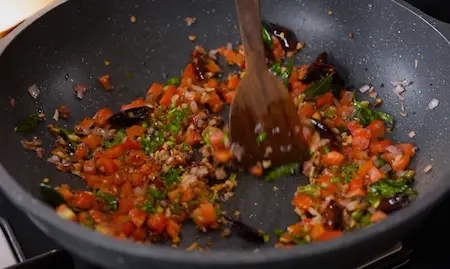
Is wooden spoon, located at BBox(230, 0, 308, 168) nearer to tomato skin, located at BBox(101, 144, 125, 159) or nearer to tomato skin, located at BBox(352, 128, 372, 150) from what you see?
tomato skin, located at BBox(352, 128, 372, 150)

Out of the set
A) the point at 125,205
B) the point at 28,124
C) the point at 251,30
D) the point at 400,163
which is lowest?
the point at 400,163

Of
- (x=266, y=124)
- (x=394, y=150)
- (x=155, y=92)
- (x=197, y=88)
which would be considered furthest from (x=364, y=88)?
(x=155, y=92)

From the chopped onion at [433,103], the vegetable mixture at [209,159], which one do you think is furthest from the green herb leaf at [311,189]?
the chopped onion at [433,103]

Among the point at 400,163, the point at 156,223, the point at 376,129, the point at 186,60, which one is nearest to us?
the point at 156,223

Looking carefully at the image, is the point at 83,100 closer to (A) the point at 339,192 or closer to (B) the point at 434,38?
(A) the point at 339,192

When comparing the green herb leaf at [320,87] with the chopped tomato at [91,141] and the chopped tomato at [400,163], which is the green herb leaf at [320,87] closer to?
the chopped tomato at [400,163]

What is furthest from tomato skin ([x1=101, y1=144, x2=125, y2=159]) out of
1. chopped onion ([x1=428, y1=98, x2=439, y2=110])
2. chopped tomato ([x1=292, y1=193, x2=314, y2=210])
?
chopped onion ([x1=428, y1=98, x2=439, y2=110])

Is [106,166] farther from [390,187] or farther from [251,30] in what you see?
[390,187]

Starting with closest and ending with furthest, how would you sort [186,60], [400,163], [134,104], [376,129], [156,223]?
[156,223]
[400,163]
[376,129]
[134,104]
[186,60]
